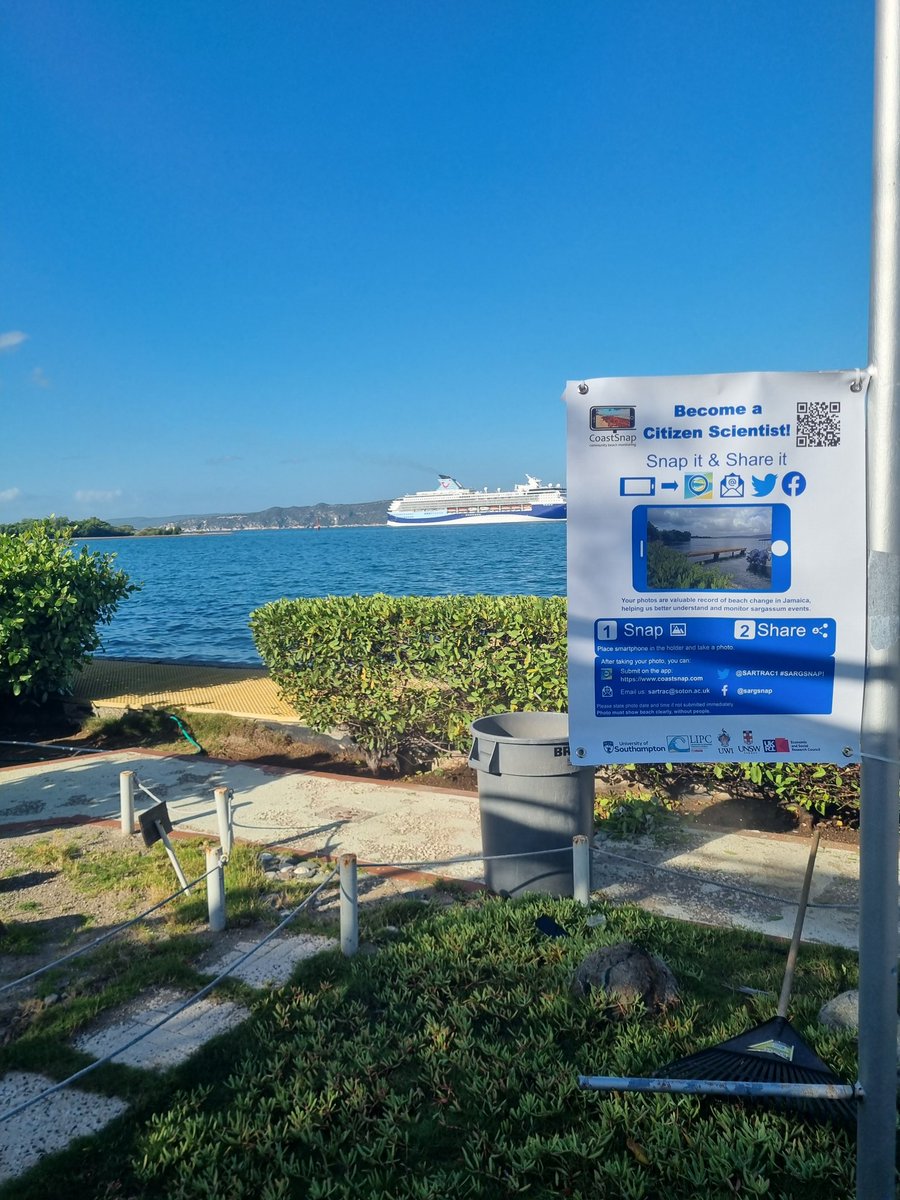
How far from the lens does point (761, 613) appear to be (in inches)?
109

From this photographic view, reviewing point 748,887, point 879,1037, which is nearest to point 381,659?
point 748,887

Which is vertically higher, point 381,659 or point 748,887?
point 381,659

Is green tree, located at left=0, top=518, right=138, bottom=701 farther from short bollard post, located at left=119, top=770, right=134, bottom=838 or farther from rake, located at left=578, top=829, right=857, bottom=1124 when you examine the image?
rake, located at left=578, top=829, right=857, bottom=1124

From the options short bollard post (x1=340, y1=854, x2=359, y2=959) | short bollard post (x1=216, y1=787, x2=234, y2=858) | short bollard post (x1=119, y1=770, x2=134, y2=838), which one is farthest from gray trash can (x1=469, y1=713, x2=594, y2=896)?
short bollard post (x1=119, y1=770, x2=134, y2=838)

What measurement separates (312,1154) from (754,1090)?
1.61 metres

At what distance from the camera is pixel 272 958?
4.74 m

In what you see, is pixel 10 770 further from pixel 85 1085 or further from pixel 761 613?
pixel 761 613

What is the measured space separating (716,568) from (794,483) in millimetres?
364

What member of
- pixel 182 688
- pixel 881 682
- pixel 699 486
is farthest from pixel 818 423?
pixel 182 688

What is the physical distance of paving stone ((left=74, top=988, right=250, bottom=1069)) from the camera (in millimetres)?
3857

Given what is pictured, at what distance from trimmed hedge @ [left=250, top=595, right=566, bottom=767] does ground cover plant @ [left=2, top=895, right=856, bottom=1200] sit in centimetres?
364

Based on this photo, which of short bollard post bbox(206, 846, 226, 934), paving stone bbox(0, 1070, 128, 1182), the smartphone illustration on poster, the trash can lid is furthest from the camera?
the trash can lid

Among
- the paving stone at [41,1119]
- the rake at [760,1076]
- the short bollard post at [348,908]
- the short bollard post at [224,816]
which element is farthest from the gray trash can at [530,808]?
the paving stone at [41,1119]

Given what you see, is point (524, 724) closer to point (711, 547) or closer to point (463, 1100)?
point (463, 1100)
